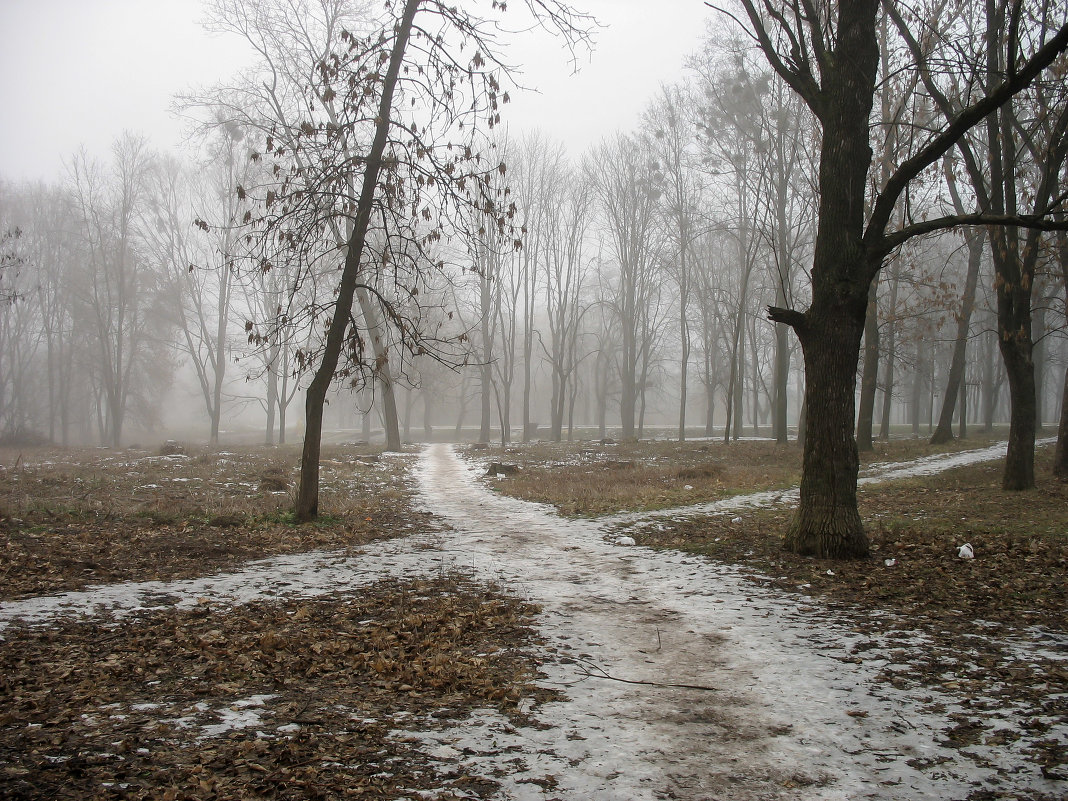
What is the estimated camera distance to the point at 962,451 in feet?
67.6

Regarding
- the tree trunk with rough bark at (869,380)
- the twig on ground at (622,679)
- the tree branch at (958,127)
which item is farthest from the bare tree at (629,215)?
the twig on ground at (622,679)

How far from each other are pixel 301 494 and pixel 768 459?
1503cm

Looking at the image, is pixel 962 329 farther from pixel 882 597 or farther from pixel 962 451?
pixel 882 597

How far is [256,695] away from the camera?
147 inches

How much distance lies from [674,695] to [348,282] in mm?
7628

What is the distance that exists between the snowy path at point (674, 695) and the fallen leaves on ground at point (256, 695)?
0.31 m

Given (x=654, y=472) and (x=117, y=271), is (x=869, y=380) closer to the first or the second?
(x=654, y=472)

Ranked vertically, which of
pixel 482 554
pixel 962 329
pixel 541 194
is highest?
pixel 541 194

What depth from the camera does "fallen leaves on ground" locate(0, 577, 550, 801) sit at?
273 centimetres

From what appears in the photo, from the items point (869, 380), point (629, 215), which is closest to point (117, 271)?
point (629, 215)

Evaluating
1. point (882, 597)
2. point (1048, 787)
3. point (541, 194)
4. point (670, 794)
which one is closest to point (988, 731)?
point (1048, 787)

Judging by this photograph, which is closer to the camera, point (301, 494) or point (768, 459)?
point (301, 494)

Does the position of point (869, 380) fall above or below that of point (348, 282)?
below

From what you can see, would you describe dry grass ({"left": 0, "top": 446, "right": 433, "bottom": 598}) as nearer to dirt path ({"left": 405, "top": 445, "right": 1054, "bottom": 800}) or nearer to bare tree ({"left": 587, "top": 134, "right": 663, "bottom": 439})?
dirt path ({"left": 405, "top": 445, "right": 1054, "bottom": 800})
